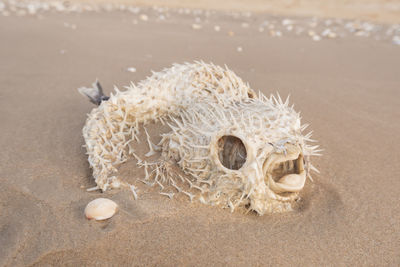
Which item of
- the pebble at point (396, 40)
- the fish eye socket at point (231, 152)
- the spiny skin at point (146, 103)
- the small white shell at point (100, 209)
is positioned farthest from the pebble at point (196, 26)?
the small white shell at point (100, 209)

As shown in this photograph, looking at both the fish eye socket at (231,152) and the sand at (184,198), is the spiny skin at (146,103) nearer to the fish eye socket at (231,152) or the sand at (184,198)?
the sand at (184,198)

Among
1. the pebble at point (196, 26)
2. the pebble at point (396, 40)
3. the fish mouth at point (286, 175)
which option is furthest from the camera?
the pebble at point (196, 26)

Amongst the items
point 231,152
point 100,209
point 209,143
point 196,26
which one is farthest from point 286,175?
point 196,26

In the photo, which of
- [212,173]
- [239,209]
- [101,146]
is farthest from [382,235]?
[101,146]

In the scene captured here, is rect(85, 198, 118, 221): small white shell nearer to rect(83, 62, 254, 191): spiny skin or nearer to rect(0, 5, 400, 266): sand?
rect(0, 5, 400, 266): sand

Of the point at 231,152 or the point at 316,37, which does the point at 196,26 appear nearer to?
the point at 316,37

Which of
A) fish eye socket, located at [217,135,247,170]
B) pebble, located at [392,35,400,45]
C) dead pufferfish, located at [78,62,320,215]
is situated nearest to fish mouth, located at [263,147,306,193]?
dead pufferfish, located at [78,62,320,215]

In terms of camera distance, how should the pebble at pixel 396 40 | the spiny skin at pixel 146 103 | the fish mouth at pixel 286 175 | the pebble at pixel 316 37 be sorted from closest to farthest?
1. the fish mouth at pixel 286 175
2. the spiny skin at pixel 146 103
3. the pebble at pixel 396 40
4. the pebble at pixel 316 37
